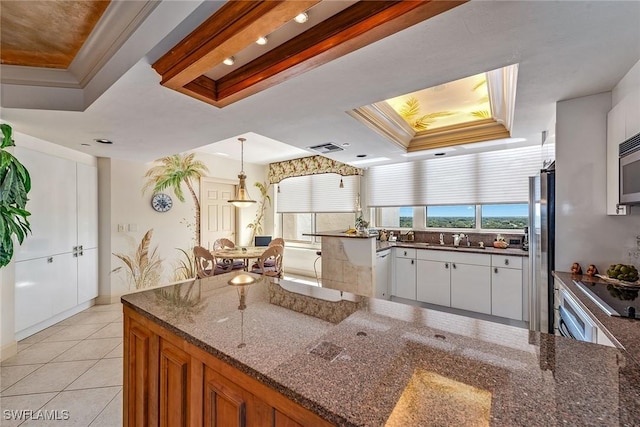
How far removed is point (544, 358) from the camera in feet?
2.56

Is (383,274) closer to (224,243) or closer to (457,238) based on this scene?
(457,238)

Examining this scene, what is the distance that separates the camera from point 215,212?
565cm

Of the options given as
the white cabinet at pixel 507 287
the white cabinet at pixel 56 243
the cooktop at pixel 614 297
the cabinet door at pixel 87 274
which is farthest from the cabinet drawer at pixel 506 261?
the cabinet door at pixel 87 274

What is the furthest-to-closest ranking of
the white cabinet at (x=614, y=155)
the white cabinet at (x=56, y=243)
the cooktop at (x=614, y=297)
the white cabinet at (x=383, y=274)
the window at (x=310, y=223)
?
the window at (x=310, y=223)
the white cabinet at (x=383, y=274)
the white cabinet at (x=56, y=243)
the white cabinet at (x=614, y=155)
the cooktop at (x=614, y=297)

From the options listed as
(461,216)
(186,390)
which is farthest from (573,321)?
(461,216)

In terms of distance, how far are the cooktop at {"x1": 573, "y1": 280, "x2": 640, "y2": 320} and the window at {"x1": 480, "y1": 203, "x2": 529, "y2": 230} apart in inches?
87.4

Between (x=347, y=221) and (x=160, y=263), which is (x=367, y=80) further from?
(x=160, y=263)

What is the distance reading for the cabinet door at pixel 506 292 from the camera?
3.16 m

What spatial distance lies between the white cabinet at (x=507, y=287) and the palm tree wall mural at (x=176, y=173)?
4.96 m

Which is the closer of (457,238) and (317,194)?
(457,238)

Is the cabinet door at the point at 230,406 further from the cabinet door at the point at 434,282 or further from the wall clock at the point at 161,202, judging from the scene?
the wall clock at the point at 161,202

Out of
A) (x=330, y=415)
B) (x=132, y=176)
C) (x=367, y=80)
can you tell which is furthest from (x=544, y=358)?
(x=132, y=176)

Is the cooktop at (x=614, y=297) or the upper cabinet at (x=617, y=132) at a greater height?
the upper cabinet at (x=617, y=132)

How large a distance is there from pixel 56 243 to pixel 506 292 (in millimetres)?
5444
